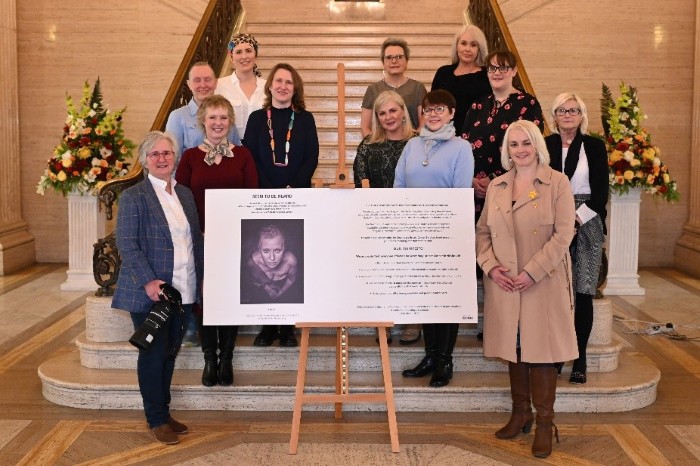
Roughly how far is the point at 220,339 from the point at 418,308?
5.08 feet

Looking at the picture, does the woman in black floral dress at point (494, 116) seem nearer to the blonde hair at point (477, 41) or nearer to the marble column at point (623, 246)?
the blonde hair at point (477, 41)

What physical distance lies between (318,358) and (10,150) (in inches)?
292

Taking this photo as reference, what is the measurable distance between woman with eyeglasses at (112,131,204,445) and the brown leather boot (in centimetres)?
204

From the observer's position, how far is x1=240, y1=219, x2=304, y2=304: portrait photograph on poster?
5.45 meters

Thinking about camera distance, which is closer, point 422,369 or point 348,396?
point 348,396

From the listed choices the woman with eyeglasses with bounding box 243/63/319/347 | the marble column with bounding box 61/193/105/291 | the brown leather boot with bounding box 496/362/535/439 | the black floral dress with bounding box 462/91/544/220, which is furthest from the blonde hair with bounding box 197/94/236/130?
the marble column with bounding box 61/193/105/291

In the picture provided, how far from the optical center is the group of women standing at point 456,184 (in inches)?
213

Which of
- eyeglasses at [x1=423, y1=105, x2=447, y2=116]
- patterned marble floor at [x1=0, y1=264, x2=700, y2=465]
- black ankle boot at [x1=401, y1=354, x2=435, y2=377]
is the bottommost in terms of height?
patterned marble floor at [x1=0, y1=264, x2=700, y2=465]

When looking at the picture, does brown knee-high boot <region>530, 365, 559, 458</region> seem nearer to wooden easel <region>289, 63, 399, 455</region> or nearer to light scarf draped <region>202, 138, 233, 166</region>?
wooden easel <region>289, 63, 399, 455</region>

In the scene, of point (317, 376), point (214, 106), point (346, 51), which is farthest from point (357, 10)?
point (317, 376)

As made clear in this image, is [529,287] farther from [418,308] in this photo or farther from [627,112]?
[627,112]

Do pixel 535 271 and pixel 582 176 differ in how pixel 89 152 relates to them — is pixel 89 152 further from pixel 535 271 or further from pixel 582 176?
pixel 535 271

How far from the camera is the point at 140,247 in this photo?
5.51m

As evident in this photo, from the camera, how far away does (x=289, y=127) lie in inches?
257
